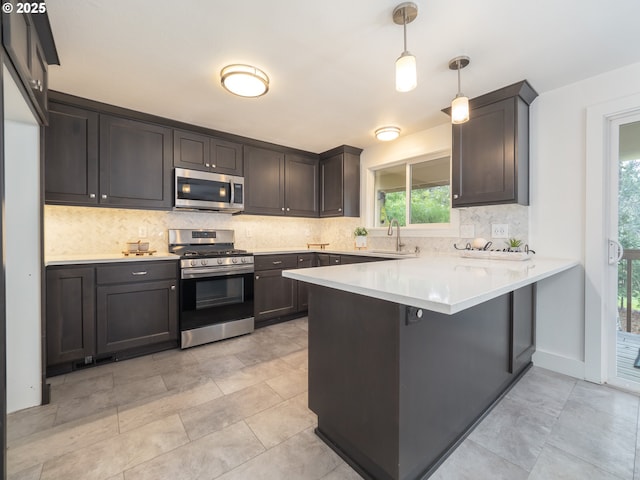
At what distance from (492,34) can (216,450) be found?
9.19ft

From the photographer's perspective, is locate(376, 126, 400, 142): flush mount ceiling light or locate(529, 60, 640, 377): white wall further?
locate(376, 126, 400, 142): flush mount ceiling light

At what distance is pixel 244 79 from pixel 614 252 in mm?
3025

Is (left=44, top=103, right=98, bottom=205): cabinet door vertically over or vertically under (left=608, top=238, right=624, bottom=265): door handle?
over

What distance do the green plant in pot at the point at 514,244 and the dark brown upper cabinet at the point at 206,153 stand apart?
117 inches

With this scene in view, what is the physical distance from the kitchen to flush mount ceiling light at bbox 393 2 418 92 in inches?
2.3

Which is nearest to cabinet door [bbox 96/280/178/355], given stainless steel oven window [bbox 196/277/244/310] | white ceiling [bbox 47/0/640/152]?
stainless steel oven window [bbox 196/277/244/310]

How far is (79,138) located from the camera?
2578 mm

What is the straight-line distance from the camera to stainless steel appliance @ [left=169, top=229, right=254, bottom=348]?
2854mm

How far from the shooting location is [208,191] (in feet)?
10.7

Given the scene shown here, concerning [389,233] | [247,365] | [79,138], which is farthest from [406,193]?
[79,138]

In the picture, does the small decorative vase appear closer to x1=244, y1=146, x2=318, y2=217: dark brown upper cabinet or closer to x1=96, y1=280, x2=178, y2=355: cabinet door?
x1=244, y1=146, x2=318, y2=217: dark brown upper cabinet

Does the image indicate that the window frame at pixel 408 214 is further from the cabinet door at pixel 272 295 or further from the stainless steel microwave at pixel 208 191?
the stainless steel microwave at pixel 208 191

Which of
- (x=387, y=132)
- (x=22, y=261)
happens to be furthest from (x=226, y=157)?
(x=22, y=261)

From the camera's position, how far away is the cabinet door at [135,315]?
8.11ft
